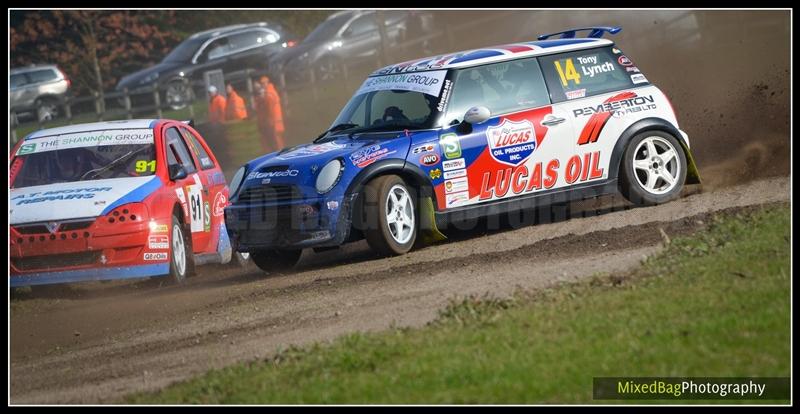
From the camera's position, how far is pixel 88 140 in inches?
498

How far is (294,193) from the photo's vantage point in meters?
11.0

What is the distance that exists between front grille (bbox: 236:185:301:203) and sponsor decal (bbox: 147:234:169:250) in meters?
0.87

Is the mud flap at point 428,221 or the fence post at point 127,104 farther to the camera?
the fence post at point 127,104

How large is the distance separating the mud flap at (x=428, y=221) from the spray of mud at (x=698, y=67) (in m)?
3.58

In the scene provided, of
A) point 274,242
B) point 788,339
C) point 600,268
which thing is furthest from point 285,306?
point 788,339

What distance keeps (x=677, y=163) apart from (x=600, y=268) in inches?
142

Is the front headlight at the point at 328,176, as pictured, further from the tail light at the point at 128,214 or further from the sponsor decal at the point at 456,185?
the tail light at the point at 128,214

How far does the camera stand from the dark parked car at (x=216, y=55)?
119 feet

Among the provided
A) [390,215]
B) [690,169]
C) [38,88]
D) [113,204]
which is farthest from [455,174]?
[38,88]

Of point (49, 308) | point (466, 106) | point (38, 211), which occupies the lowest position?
point (49, 308)

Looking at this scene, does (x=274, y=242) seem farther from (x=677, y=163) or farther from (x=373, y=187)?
(x=677, y=163)

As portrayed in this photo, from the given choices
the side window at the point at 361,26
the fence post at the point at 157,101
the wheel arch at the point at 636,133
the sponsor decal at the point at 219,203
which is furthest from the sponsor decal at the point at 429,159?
the side window at the point at 361,26

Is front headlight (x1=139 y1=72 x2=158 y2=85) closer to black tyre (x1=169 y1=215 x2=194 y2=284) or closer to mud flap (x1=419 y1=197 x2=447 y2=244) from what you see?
black tyre (x1=169 y1=215 x2=194 y2=284)

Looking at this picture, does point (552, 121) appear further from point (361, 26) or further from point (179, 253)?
point (361, 26)
